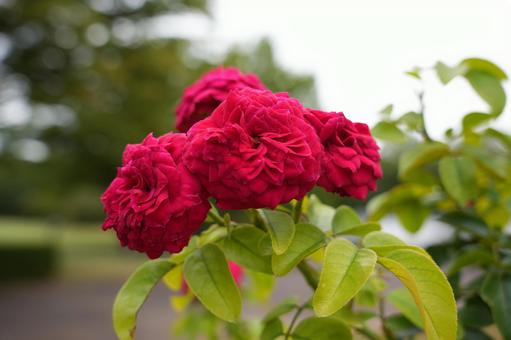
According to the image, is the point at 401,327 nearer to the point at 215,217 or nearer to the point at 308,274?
the point at 308,274

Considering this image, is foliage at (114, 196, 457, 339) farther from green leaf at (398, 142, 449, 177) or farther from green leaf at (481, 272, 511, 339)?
green leaf at (398, 142, 449, 177)

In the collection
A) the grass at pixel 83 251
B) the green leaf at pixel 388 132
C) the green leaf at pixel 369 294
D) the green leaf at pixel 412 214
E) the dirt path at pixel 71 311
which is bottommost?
the grass at pixel 83 251

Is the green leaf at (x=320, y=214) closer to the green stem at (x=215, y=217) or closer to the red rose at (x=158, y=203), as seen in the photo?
the green stem at (x=215, y=217)

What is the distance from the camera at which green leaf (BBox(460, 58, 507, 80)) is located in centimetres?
100

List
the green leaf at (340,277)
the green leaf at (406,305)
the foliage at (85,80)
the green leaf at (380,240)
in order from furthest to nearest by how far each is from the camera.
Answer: the foliage at (85,80) < the green leaf at (406,305) < the green leaf at (380,240) < the green leaf at (340,277)

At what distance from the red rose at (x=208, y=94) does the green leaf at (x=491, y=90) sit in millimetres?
415

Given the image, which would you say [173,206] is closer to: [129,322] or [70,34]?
[129,322]

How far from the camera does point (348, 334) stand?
0.78 metres

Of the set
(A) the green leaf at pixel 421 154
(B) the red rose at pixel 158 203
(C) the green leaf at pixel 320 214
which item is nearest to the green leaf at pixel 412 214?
(A) the green leaf at pixel 421 154

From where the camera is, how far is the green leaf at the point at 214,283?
2.37 ft

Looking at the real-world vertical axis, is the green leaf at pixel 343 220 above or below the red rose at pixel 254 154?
below

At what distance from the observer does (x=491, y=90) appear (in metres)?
1.02

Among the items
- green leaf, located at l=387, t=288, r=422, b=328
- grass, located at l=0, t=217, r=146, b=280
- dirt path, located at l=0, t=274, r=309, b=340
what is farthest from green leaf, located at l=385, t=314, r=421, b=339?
grass, located at l=0, t=217, r=146, b=280

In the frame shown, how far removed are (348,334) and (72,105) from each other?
10.7m
